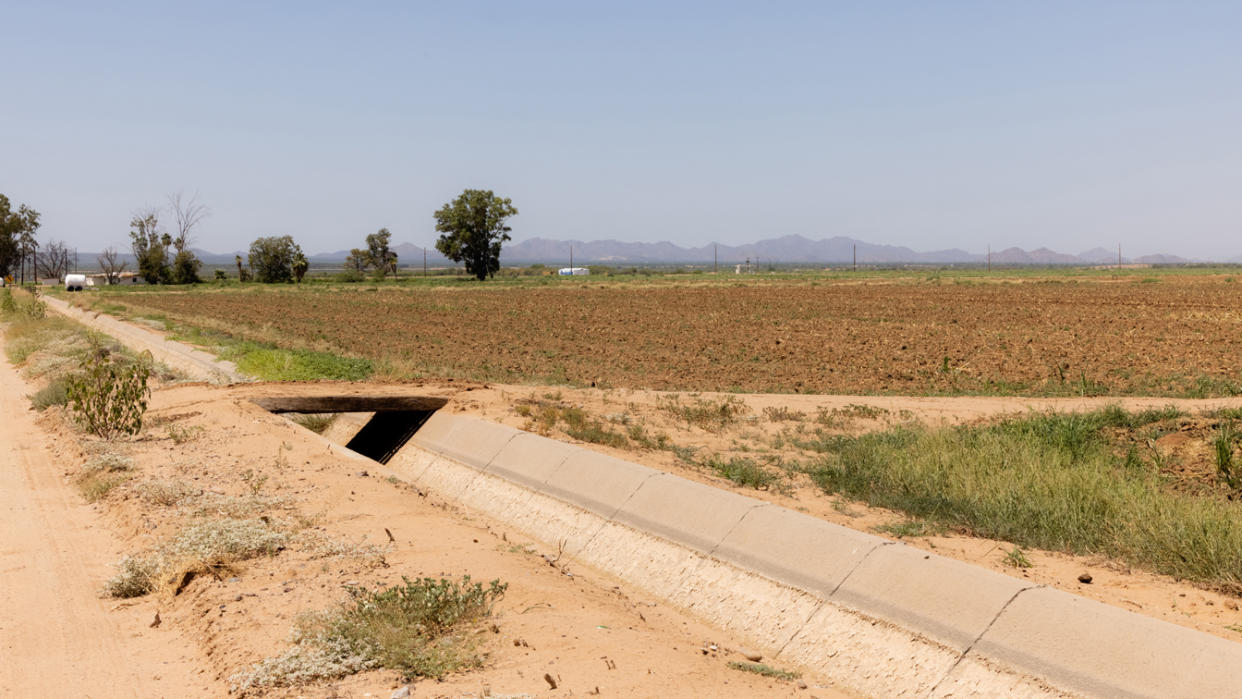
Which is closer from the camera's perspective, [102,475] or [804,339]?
[102,475]

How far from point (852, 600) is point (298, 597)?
4183mm

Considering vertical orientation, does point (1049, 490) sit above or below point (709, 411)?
above

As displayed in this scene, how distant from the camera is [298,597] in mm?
7363

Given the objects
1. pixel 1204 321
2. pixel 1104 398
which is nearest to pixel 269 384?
pixel 1104 398

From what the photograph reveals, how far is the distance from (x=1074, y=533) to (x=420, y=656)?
5.70 metres

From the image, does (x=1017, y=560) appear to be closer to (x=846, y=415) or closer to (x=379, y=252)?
(x=846, y=415)

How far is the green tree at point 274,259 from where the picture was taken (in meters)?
113

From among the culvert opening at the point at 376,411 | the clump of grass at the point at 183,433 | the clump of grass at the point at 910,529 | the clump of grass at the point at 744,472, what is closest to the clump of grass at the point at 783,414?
the clump of grass at the point at 744,472

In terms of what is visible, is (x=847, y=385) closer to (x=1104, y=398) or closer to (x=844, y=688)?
(x=1104, y=398)

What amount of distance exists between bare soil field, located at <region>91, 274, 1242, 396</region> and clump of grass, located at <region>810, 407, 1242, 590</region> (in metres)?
7.46

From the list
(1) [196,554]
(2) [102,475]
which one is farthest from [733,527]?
(2) [102,475]

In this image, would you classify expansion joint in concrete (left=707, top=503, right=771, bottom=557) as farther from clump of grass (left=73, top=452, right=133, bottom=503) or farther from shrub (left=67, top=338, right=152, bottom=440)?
shrub (left=67, top=338, right=152, bottom=440)

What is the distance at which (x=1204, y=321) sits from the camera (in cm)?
3612

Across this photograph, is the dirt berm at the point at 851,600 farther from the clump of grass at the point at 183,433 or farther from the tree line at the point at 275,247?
the tree line at the point at 275,247
